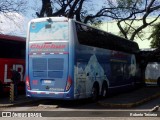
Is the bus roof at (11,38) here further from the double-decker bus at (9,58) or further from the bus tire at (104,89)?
the bus tire at (104,89)

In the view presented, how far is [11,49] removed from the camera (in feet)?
68.5

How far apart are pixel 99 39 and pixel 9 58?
5103 mm

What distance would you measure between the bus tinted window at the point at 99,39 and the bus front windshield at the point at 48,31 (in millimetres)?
725

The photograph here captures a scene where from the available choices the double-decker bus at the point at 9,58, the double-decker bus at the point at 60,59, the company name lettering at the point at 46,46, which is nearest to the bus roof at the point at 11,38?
the double-decker bus at the point at 9,58

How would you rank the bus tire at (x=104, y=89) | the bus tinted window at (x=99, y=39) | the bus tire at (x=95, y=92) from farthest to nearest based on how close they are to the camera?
1. the bus tire at (x=104, y=89)
2. the bus tire at (x=95, y=92)
3. the bus tinted window at (x=99, y=39)

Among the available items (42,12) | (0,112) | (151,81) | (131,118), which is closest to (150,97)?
(131,118)

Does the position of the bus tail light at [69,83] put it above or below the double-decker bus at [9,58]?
below

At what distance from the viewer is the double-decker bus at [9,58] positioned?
1986cm

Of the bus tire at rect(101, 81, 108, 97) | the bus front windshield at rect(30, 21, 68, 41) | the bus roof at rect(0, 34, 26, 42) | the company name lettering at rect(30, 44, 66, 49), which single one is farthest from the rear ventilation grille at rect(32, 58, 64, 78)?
the bus roof at rect(0, 34, 26, 42)

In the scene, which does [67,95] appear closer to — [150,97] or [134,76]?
[150,97]

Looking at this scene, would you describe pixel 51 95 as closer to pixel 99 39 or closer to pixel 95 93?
pixel 95 93

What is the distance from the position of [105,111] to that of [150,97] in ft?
19.6

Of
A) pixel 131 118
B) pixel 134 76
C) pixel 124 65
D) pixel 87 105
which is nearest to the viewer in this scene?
pixel 131 118

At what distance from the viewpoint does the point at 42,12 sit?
89.6 feet
